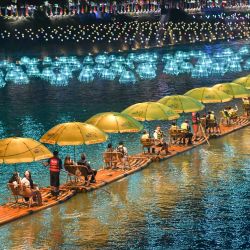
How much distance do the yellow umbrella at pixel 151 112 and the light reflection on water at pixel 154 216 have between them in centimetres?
513

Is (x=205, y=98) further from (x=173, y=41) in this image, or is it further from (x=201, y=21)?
(x=201, y=21)

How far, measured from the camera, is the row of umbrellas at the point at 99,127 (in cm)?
3716

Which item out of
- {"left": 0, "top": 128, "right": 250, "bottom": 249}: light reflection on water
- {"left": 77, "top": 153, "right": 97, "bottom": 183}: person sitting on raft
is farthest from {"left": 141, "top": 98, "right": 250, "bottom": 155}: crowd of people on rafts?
{"left": 77, "top": 153, "right": 97, "bottom": 183}: person sitting on raft

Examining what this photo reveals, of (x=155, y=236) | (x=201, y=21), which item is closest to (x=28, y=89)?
(x=155, y=236)

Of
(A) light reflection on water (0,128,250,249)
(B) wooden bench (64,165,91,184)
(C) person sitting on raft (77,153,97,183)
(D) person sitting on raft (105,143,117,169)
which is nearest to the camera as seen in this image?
(A) light reflection on water (0,128,250,249)

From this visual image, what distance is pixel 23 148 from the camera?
37.2m

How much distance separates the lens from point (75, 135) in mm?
40594

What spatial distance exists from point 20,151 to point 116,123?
27.0 ft

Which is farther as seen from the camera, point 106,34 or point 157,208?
point 106,34

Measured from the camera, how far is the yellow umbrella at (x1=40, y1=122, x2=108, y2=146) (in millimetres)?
40438

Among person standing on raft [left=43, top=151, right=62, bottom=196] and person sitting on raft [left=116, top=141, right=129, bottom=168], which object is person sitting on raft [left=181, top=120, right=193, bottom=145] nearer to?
person sitting on raft [left=116, top=141, right=129, bottom=168]

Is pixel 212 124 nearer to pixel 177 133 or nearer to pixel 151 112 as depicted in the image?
pixel 177 133

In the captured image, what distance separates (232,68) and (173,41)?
57652 millimetres

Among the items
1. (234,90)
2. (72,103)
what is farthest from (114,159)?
(72,103)
